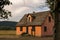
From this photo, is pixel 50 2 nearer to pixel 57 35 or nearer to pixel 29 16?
pixel 57 35

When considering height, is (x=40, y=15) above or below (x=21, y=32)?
above

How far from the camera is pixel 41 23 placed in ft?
193

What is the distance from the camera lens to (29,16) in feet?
221

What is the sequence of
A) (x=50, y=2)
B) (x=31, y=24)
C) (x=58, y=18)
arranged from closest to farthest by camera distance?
(x=58, y=18) < (x=50, y=2) < (x=31, y=24)

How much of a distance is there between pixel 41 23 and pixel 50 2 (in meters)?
31.8

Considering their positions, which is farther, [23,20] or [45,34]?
[23,20]

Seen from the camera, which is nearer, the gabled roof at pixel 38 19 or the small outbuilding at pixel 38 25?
the small outbuilding at pixel 38 25

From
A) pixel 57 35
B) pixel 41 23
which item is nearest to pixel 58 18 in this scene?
pixel 57 35

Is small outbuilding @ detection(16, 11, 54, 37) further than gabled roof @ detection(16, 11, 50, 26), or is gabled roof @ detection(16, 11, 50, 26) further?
gabled roof @ detection(16, 11, 50, 26)

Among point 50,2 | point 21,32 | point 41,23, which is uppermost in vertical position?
point 50,2

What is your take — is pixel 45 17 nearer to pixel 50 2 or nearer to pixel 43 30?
pixel 43 30

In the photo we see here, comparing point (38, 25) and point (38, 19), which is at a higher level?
point (38, 19)

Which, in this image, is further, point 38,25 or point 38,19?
point 38,19

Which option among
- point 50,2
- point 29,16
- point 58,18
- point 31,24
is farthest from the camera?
point 29,16
